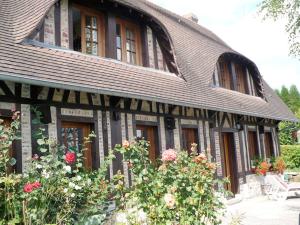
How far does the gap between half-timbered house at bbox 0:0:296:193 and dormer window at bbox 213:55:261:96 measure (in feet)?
0.77

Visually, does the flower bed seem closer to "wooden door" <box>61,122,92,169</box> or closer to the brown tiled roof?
the brown tiled roof

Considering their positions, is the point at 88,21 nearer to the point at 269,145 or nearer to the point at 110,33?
the point at 110,33

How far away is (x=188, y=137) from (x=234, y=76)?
4.44 metres

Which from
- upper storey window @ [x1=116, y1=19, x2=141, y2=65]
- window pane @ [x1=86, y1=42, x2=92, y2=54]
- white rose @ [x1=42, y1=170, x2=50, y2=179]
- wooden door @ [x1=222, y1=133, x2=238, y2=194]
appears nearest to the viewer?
white rose @ [x1=42, y1=170, x2=50, y2=179]

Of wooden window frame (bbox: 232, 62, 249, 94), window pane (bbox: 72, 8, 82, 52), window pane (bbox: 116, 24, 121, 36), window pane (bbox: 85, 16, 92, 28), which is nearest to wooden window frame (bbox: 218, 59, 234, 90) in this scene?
wooden window frame (bbox: 232, 62, 249, 94)

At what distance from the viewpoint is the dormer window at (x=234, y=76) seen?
1394cm

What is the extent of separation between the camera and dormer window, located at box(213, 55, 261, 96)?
13944 millimetres

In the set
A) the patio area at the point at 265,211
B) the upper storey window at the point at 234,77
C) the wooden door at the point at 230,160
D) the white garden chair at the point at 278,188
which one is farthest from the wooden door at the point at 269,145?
the wooden door at the point at 230,160

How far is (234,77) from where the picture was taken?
14.5m

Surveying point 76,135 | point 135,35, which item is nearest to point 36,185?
point 76,135

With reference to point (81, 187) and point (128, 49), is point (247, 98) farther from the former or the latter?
point (81, 187)

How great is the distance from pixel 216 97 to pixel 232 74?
9.78ft

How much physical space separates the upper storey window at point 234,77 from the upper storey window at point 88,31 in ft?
17.2

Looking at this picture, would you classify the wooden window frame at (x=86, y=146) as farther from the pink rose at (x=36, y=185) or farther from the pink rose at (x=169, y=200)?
the pink rose at (x=169, y=200)
